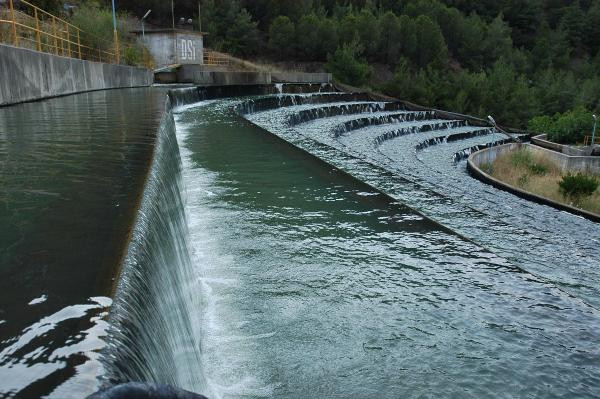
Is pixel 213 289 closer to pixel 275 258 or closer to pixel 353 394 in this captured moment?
pixel 275 258

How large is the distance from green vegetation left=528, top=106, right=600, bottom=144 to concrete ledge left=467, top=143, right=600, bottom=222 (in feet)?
35.1

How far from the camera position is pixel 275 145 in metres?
9.67

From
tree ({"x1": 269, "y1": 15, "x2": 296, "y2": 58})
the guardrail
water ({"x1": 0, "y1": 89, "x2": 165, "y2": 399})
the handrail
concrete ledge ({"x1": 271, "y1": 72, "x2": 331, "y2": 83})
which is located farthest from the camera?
tree ({"x1": 269, "y1": 15, "x2": 296, "y2": 58})

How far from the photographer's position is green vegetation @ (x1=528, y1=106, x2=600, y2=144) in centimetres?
3516

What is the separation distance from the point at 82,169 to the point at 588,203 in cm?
1432

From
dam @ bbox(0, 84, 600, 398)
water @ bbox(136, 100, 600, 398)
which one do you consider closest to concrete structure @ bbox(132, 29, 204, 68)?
dam @ bbox(0, 84, 600, 398)

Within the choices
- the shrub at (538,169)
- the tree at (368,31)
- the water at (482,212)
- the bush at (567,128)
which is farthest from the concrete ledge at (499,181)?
the tree at (368,31)

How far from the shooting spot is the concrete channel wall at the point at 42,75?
10.2 meters

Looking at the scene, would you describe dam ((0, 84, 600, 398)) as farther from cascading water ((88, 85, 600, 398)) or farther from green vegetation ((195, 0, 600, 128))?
green vegetation ((195, 0, 600, 128))

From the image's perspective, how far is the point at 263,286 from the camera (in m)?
4.32

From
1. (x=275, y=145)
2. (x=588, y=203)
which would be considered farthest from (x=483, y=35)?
(x=275, y=145)

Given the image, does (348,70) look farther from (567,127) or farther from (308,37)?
(567,127)

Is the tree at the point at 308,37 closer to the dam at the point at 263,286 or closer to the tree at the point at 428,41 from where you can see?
the tree at the point at 428,41

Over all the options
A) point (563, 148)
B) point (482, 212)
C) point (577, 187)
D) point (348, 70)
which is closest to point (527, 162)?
point (563, 148)
